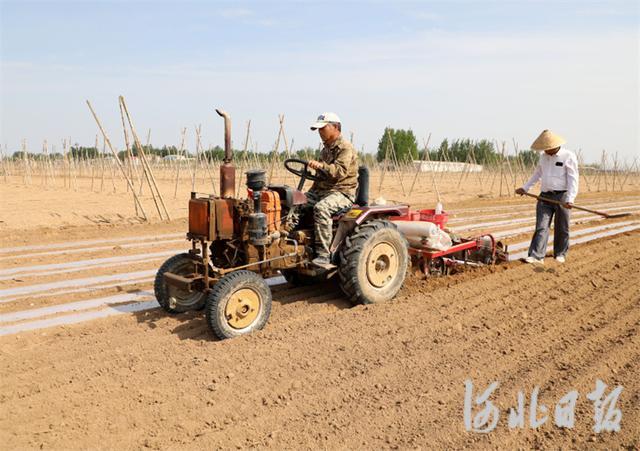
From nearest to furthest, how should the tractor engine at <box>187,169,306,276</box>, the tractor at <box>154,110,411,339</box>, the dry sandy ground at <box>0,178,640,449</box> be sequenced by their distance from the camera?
the dry sandy ground at <box>0,178,640,449</box> < the tractor at <box>154,110,411,339</box> < the tractor engine at <box>187,169,306,276</box>

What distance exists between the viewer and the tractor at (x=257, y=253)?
418 cm

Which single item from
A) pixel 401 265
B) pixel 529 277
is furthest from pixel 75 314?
pixel 529 277

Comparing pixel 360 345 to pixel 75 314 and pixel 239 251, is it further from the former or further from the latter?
pixel 75 314

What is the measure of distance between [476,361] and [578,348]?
832 millimetres

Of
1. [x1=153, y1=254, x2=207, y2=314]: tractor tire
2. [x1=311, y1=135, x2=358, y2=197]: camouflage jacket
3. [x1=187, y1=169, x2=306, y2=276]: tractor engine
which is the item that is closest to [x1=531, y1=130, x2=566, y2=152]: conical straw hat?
[x1=311, y1=135, x2=358, y2=197]: camouflage jacket

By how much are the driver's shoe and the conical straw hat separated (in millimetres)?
3374

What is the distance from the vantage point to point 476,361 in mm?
3729

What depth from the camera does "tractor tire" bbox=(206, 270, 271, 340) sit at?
3984mm

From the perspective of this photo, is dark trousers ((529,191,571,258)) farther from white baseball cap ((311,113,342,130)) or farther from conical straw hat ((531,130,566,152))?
white baseball cap ((311,113,342,130))

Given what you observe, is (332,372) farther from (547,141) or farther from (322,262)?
(547,141)

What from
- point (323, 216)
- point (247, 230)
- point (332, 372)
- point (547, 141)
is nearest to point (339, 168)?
point (323, 216)

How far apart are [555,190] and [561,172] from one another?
0.23 m

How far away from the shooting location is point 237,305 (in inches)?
163

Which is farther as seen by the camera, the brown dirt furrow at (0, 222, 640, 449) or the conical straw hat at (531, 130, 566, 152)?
the conical straw hat at (531, 130, 566, 152)
